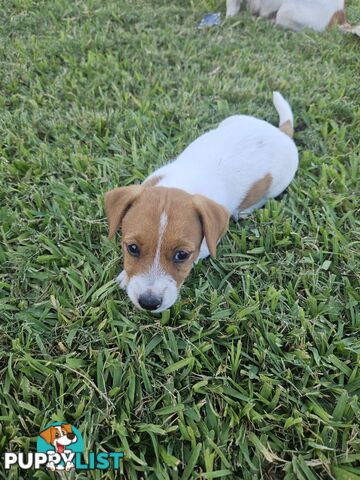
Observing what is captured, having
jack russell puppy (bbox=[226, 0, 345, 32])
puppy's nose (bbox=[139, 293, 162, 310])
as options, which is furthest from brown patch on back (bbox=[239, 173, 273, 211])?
jack russell puppy (bbox=[226, 0, 345, 32])

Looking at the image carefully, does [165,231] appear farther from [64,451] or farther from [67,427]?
[64,451]

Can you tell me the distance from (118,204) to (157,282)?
2.18 ft

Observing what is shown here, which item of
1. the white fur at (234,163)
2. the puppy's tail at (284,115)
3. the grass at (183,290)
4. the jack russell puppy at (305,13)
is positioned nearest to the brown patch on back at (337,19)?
the jack russell puppy at (305,13)

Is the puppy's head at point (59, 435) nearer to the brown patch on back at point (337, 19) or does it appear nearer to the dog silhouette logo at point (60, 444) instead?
the dog silhouette logo at point (60, 444)

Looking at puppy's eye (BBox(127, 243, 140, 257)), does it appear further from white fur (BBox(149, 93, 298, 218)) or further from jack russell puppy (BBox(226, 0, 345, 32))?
jack russell puppy (BBox(226, 0, 345, 32))

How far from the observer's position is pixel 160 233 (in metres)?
2.80

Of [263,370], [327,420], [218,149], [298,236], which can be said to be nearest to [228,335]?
[263,370]

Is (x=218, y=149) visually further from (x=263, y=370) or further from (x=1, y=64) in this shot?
(x=1, y=64)

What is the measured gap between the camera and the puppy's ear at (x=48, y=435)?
8.47 feet

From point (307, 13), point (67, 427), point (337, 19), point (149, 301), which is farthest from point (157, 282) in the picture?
point (337, 19)

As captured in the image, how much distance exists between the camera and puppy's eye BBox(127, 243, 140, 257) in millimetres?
2896

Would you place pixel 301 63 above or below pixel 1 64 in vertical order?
above

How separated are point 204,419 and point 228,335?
0.66m

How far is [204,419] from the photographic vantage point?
9.07ft
